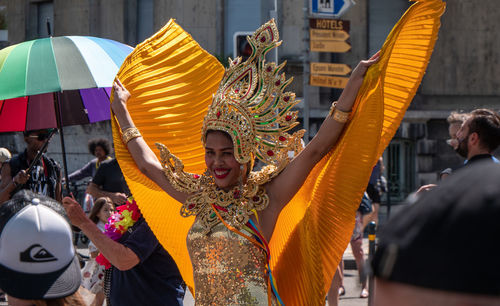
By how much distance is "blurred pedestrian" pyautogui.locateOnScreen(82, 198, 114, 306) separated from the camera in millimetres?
5695

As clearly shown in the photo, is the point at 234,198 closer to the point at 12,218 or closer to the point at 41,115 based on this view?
the point at 12,218

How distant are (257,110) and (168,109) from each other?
2.67 ft

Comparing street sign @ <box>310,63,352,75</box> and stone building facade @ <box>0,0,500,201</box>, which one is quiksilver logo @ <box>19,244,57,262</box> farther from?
stone building facade @ <box>0,0,500,201</box>

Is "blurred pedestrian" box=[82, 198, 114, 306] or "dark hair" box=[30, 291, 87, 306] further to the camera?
"blurred pedestrian" box=[82, 198, 114, 306]

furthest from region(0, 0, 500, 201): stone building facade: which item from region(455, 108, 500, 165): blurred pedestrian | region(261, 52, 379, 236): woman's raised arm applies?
region(261, 52, 379, 236): woman's raised arm

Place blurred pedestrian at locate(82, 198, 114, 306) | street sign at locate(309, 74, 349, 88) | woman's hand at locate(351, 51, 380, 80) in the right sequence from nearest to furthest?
woman's hand at locate(351, 51, 380, 80) → blurred pedestrian at locate(82, 198, 114, 306) → street sign at locate(309, 74, 349, 88)

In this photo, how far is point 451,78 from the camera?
55.7ft

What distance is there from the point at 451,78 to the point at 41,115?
13.4 m

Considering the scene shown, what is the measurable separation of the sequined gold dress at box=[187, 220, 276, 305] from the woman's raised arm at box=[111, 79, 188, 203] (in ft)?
1.10

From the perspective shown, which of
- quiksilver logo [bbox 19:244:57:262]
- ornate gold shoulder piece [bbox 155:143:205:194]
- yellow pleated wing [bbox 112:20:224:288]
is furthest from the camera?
yellow pleated wing [bbox 112:20:224:288]

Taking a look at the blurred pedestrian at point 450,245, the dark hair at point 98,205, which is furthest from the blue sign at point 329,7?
the blurred pedestrian at point 450,245

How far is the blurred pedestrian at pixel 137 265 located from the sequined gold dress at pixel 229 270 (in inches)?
20.3

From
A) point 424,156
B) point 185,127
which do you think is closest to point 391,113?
point 185,127

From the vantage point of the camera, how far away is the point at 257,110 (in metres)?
3.28
